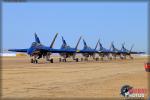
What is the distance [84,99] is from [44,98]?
1.78m

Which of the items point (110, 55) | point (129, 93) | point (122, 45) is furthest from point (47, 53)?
point (122, 45)

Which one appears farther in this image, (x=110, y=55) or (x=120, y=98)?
(x=110, y=55)

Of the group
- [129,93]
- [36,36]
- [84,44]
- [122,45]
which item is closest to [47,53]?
[36,36]

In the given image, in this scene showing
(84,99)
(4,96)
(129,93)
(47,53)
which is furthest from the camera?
(47,53)

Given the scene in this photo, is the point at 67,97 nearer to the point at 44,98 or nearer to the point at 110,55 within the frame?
the point at 44,98

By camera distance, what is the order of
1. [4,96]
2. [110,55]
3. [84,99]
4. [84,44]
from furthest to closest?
[110,55] → [84,44] → [4,96] → [84,99]

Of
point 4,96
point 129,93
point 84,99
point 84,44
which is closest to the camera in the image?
point 129,93

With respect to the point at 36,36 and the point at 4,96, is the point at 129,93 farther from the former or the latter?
the point at 36,36

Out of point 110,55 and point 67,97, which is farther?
point 110,55

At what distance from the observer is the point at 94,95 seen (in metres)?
17.7

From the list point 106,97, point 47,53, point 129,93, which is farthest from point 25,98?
point 47,53

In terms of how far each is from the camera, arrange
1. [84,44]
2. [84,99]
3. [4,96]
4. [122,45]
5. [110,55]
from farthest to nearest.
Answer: [122,45] < [110,55] < [84,44] < [4,96] < [84,99]

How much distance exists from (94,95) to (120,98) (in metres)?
1.64

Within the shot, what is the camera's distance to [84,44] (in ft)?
401
